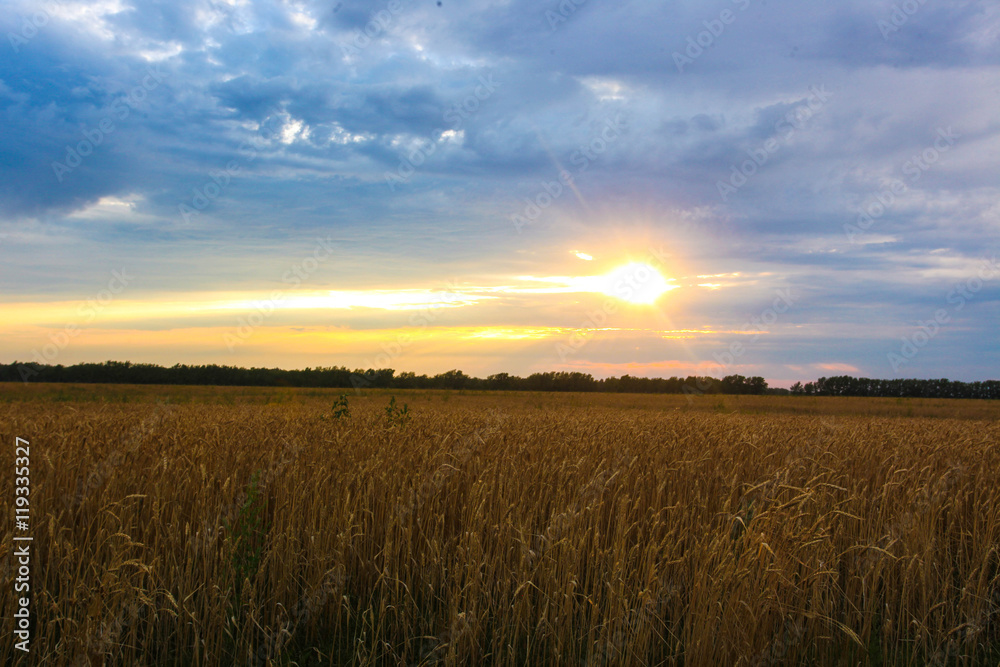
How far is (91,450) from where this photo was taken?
5.10 m

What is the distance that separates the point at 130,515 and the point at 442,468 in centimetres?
239

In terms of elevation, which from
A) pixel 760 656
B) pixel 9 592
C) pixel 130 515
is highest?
pixel 130 515

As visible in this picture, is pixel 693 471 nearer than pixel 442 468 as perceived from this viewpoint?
No

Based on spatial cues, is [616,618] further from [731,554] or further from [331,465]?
[331,465]

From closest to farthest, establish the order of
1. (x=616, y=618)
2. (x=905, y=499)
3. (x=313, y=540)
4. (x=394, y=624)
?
1. (x=616, y=618)
2. (x=394, y=624)
3. (x=313, y=540)
4. (x=905, y=499)

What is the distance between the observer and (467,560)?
356 centimetres

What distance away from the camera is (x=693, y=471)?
547cm

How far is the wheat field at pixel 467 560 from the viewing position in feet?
10.6

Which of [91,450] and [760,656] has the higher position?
[91,450]

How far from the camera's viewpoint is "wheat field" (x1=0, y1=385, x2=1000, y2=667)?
3.24 meters

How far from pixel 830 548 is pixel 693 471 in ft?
5.04

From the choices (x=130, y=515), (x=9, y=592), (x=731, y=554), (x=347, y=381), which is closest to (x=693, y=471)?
(x=731, y=554)

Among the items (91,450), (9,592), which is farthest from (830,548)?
(91,450)

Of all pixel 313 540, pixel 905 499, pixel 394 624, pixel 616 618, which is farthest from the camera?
pixel 905 499
